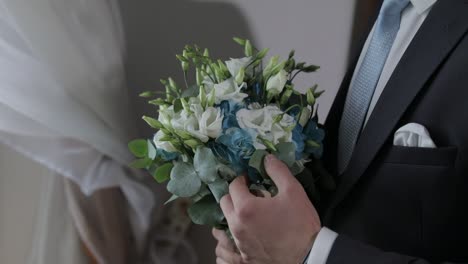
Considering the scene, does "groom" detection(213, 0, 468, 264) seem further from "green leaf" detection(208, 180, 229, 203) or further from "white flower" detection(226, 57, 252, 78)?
"white flower" detection(226, 57, 252, 78)

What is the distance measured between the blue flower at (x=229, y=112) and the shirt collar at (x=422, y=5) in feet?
1.01

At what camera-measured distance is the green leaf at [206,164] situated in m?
0.85

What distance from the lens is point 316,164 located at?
99 centimetres

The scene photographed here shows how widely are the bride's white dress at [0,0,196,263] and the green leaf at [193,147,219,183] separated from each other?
0.58 m

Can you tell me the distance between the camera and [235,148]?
33.2 inches

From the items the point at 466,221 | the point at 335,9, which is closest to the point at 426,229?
the point at 466,221

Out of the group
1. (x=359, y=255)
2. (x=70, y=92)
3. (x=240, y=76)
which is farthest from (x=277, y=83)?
(x=70, y=92)

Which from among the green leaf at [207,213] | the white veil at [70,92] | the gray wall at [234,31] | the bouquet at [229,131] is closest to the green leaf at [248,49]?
the bouquet at [229,131]

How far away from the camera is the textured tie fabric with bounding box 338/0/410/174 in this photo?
96cm

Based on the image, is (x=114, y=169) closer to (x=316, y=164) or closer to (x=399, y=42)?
(x=316, y=164)

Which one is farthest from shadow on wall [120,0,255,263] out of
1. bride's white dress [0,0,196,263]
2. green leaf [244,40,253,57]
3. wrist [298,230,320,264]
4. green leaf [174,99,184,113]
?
wrist [298,230,320,264]

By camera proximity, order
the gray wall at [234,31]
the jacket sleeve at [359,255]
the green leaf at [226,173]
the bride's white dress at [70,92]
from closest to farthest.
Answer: the jacket sleeve at [359,255], the green leaf at [226,173], the bride's white dress at [70,92], the gray wall at [234,31]

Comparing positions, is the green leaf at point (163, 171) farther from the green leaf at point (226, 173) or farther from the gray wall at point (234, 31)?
the gray wall at point (234, 31)

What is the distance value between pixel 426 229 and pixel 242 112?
316 millimetres
